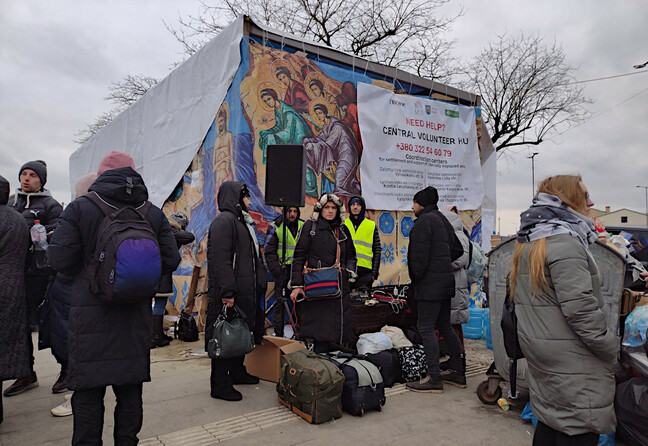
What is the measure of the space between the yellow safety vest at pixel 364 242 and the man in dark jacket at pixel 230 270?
2145 mm

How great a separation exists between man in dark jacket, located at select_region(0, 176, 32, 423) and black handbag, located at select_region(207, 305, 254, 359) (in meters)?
1.35

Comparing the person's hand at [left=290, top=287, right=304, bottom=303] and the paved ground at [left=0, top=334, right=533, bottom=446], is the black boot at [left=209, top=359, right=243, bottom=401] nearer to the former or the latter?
the paved ground at [left=0, top=334, right=533, bottom=446]

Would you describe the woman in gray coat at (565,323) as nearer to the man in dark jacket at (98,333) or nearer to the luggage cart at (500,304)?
the luggage cart at (500,304)

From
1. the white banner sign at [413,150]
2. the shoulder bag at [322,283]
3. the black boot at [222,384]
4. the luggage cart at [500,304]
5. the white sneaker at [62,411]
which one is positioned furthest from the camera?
the white banner sign at [413,150]

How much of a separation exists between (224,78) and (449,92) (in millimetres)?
4695

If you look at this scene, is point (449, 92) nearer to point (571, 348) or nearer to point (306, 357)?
point (306, 357)

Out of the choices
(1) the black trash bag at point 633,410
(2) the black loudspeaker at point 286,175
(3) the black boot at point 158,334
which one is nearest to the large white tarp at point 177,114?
(2) the black loudspeaker at point 286,175

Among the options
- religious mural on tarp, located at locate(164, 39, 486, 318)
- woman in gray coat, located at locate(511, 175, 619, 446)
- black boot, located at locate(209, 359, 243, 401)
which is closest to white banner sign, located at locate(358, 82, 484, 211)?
religious mural on tarp, located at locate(164, 39, 486, 318)

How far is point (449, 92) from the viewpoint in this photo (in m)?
9.29

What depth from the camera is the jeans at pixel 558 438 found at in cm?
225

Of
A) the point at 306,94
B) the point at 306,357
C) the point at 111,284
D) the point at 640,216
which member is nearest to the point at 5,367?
the point at 111,284

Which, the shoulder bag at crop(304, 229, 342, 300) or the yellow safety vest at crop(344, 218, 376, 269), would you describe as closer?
the shoulder bag at crop(304, 229, 342, 300)

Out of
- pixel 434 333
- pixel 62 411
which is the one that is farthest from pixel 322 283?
pixel 62 411

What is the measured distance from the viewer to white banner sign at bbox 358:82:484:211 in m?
7.91
